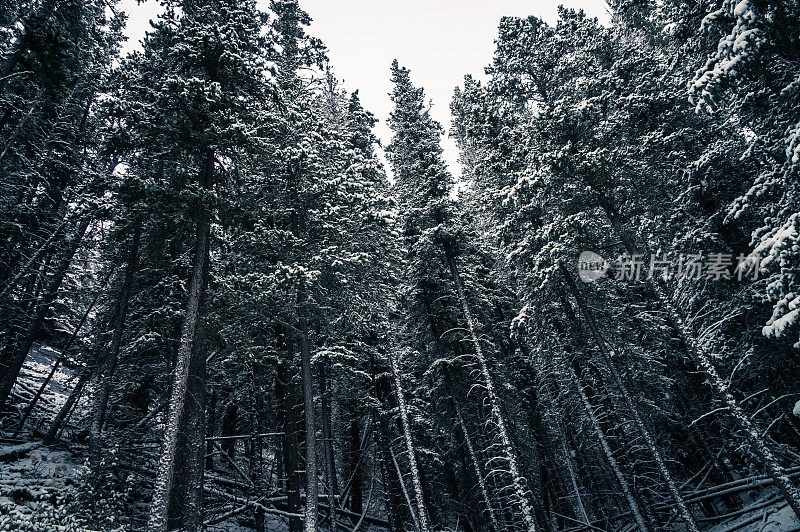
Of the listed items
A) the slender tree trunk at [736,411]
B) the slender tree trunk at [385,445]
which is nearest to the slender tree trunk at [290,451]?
the slender tree trunk at [385,445]

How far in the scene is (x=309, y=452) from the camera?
10.7 metres

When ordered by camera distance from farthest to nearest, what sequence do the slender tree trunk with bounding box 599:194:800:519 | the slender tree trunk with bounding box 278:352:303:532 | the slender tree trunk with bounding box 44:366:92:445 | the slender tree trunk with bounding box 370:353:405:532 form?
the slender tree trunk with bounding box 370:353:405:532
the slender tree trunk with bounding box 44:366:92:445
the slender tree trunk with bounding box 278:352:303:532
the slender tree trunk with bounding box 599:194:800:519

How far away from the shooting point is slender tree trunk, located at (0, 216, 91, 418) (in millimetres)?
14086

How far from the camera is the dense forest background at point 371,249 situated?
33.7 ft

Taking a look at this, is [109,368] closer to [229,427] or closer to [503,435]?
[229,427]

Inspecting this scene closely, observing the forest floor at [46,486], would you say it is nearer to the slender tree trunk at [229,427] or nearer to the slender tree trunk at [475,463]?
the slender tree trunk at [229,427]

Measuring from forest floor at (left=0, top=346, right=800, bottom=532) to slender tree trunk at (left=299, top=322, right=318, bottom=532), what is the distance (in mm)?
5041

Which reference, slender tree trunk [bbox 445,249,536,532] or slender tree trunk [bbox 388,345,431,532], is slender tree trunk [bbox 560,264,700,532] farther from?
slender tree trunk [bbox 388,345,431,532]

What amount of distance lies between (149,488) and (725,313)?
21.3 metres

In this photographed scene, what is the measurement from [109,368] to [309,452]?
24.4 ft

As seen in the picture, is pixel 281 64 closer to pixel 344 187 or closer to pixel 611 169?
pixel 344 187

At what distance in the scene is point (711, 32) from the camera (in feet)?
31.2

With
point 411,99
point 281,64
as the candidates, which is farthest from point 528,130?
point 281,64

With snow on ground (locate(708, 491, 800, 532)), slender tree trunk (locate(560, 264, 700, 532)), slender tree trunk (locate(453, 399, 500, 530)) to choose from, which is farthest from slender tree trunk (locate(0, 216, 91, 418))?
snow on ground (locate(708, 491, 800, 532))
